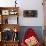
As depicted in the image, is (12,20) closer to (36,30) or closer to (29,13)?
(29,13)

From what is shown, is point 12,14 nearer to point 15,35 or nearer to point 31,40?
point 15,35

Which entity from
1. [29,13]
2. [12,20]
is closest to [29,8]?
[29,13]

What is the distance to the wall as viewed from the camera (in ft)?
17.8

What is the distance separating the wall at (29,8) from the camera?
5.43 metres

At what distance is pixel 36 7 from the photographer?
5.46m

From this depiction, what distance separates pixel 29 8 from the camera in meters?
5.45

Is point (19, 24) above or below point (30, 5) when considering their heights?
below

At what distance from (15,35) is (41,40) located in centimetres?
93

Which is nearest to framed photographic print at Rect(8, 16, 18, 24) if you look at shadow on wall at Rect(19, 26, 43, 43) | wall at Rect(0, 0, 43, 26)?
wall at Rect(0, 0, 43, 26)

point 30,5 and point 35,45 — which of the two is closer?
point 35,45

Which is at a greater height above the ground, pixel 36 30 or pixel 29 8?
pixel 29 8

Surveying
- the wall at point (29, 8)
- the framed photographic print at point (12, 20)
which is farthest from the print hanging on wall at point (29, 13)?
the framed photographic print at point (12, 20)

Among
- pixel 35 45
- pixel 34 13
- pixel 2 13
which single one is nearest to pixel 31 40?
pixel 35 45

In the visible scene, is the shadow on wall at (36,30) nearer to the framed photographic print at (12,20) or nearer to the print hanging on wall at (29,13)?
the framed photographic print at (12,20)
